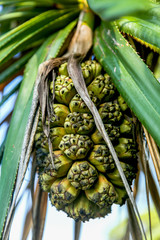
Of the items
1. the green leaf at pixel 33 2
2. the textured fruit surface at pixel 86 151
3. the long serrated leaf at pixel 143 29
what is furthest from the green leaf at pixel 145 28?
the green leaf at pixel 33 2

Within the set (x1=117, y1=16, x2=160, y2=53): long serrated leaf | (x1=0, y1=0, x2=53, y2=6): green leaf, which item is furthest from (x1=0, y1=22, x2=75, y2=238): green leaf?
(x1=117, y1=16, x2=160, y2=53): long serrated leaf

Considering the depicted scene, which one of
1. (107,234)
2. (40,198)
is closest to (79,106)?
(40,198)

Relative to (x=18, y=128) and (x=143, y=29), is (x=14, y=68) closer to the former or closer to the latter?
(x=18, y=128)

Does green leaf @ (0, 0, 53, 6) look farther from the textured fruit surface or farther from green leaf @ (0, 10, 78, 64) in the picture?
the textured fruit surface

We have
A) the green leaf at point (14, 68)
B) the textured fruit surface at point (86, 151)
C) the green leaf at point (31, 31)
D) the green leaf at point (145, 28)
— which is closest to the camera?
the green leaf at point (145, 28)

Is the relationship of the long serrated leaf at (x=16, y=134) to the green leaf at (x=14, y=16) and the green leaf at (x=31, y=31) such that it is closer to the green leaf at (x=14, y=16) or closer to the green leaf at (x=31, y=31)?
the green leaf at (x=31, y=31)
